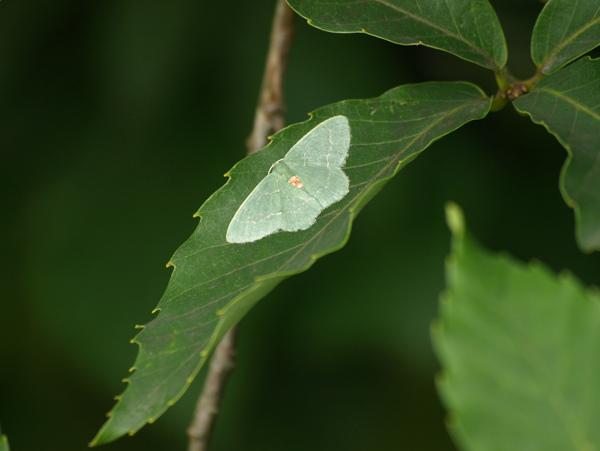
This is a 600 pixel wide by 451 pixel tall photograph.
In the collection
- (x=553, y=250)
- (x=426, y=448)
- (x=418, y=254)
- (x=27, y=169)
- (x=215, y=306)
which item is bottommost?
(x=426, y=448)

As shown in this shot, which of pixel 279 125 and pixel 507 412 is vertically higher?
pixel 279 125

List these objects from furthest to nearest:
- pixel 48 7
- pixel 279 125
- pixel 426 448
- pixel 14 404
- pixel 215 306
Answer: pixel 426 448 < pixel 14 404 < pixel 48 7 < pixel 279 125 < pixel 215 306

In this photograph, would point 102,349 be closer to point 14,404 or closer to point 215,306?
point 14,404

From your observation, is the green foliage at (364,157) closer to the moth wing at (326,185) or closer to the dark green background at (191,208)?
the moth wing at (326,185)

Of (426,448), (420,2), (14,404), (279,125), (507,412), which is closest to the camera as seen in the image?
(507,412)

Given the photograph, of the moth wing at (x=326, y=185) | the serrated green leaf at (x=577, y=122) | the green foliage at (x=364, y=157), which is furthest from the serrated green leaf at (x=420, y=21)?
the moth wing at (x=326, y=185)

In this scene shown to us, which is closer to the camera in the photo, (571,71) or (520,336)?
(520,336)

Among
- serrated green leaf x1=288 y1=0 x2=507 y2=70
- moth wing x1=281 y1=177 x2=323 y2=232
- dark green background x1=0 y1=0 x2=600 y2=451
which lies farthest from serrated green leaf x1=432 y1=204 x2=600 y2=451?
dark green background x1=0 y1=0 x2=600 y2=451

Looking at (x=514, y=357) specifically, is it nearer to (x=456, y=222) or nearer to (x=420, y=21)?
(x=456, y=222)

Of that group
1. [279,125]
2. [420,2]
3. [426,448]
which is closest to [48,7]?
[279,125]
